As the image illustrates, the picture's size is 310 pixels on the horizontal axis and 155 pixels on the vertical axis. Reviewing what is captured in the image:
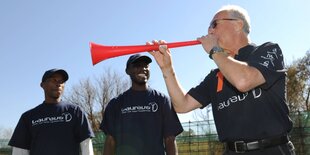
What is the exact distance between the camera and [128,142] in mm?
5293

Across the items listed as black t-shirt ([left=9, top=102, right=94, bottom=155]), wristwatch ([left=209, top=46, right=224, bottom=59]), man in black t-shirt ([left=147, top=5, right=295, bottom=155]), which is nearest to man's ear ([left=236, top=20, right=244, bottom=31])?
man in black t-shirt ([left=147, top=5, right=295, bottom=155])

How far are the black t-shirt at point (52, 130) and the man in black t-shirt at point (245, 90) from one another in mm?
2628

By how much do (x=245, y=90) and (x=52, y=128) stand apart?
3387mm

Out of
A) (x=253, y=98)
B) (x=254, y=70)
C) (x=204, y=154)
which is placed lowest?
(x=204, y=154)

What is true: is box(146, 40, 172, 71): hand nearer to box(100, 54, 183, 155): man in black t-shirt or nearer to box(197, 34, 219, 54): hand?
box(197, 34, 219, 54): hand

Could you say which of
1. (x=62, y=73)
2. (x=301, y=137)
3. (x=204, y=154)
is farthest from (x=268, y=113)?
(x=204, y=154)

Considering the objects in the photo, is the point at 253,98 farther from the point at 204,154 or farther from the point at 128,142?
the point at 204,154

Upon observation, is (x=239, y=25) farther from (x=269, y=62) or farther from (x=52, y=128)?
(x=52, y=128)

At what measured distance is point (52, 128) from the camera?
5.66 m

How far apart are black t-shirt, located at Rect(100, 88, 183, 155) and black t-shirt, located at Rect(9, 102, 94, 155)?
413 millimetres

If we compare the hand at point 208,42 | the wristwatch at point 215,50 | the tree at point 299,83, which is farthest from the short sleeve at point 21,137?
the tree at point 299,83

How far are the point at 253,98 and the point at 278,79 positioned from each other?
0.26 meters

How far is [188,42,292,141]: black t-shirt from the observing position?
3.27 metres

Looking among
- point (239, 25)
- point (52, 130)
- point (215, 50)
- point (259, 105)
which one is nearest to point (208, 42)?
point (215, 50)
